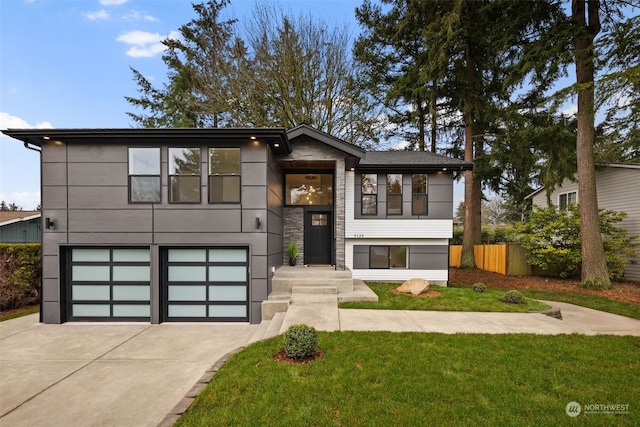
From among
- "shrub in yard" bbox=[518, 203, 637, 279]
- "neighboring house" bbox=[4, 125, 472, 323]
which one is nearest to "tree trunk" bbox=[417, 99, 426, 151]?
"shrub in yard" bbox=[518, 203, 637, 279]

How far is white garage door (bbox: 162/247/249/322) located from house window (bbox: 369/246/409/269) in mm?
5169

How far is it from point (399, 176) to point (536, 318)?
19.5 ft

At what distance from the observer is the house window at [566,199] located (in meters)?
14.3

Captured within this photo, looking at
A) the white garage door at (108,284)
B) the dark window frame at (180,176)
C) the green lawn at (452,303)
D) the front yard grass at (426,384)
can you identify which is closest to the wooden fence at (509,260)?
the green lawn at (452,303)

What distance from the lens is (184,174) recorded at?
23.6 feet

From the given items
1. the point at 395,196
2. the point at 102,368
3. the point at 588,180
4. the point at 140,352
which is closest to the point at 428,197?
the point at 395,196

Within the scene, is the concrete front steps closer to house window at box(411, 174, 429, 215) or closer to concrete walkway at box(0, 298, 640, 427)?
concrete walkway at box(0, 298, 640, 427)

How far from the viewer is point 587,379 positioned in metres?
3.71

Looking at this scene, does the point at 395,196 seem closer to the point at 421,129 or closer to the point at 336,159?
the point at 336,159

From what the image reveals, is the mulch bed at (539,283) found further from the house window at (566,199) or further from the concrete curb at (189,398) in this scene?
the concrete curb at (189,398)

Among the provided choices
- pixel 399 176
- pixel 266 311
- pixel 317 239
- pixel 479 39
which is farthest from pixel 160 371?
pixel 479 39

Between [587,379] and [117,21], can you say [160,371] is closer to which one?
[587,379]

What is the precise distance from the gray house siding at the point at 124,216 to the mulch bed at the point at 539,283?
30.5 feet

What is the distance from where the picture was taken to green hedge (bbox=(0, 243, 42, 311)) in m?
7.93
